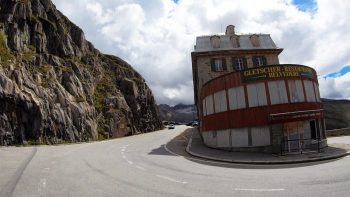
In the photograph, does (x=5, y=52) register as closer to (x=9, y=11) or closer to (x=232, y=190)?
(x=9, y=11)

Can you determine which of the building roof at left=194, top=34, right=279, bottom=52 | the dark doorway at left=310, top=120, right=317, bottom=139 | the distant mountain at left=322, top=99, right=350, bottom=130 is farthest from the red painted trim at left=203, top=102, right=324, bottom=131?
the distant mountain at left=322, top=99, right=350, bottom=130

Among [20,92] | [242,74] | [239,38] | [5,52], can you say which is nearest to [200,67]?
[239,38]

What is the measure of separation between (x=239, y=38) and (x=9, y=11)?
1378 inches

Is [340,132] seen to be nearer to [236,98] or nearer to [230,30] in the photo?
[230,30]

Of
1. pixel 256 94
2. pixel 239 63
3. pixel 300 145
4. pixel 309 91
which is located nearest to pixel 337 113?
pixel 239 63

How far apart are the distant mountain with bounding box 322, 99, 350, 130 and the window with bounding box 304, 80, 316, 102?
95161mm

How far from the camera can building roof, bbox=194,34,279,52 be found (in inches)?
1692

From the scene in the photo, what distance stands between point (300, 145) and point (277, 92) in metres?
4.16

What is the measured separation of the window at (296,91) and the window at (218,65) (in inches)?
640

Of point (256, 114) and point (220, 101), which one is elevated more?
point (220, 101)

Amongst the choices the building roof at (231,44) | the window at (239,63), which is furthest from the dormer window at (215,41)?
the window at (239,63)

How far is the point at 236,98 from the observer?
26031 millimetres

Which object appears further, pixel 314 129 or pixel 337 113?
pixel 337 113

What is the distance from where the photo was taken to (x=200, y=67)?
1622 inches
